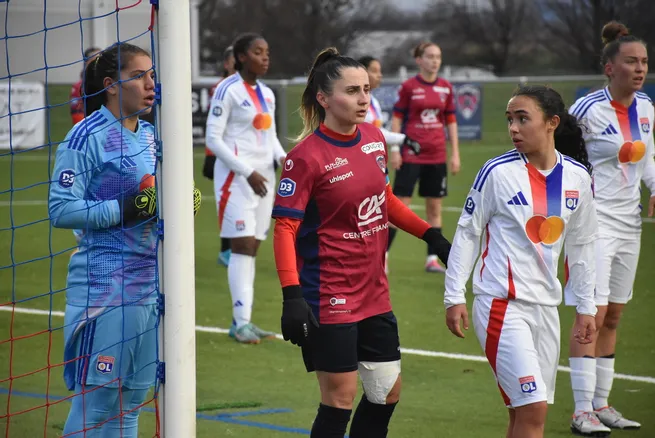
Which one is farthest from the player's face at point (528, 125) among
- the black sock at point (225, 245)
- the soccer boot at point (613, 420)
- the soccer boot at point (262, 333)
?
the black sock at point (225, 245)

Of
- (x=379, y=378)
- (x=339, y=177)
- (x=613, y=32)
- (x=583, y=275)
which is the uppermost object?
(x=613, y=32)

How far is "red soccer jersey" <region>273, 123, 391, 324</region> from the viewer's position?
4402mm

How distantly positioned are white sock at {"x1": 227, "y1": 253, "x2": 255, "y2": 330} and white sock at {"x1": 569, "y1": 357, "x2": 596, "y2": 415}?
3.07 meters

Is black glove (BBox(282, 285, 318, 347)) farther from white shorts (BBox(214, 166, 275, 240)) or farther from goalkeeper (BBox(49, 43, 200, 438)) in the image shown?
white shorts (BBox(214, 166, 275, 240))

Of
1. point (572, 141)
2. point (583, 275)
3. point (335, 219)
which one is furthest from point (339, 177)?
point (572, 141)

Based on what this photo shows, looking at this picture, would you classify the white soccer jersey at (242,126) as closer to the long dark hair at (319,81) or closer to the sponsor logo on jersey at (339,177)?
the long dark hair at (319,81)

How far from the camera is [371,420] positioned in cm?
458

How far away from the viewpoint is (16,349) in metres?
7.80

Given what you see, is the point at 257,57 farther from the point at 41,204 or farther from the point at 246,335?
the point at 41,204

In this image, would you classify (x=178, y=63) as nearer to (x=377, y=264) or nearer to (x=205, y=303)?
(x=377, y=264)

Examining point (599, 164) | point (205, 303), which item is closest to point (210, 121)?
point (205, 303)

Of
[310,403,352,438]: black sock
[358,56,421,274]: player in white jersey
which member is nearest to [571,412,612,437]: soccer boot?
[310,403,352,438]: black sock

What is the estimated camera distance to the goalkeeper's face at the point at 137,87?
4301mm

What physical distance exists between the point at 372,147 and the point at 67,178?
4.50 ft
